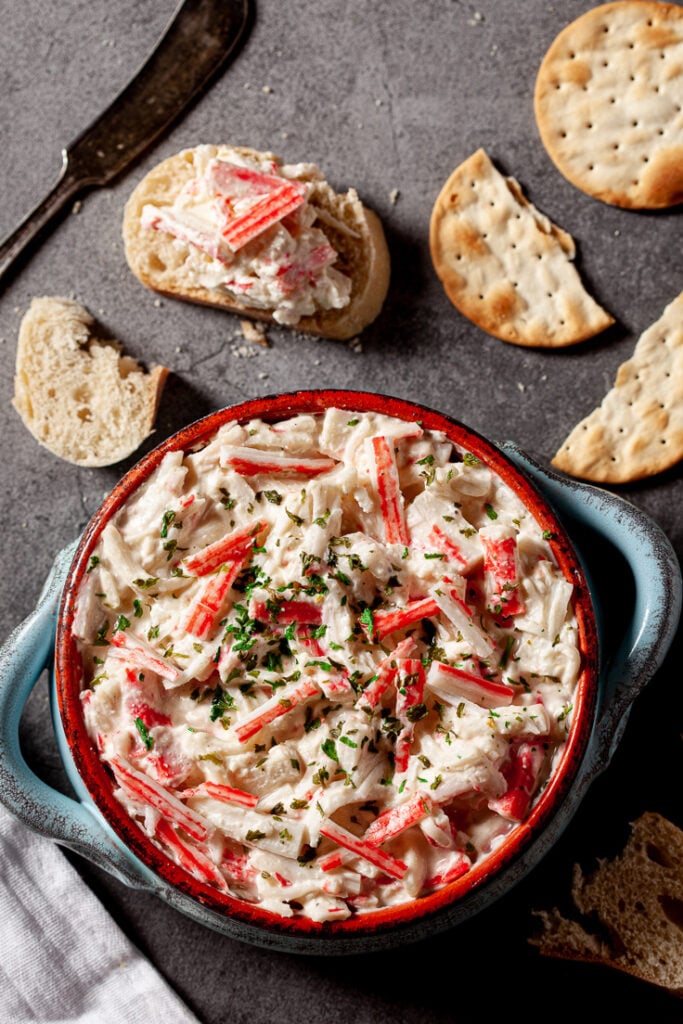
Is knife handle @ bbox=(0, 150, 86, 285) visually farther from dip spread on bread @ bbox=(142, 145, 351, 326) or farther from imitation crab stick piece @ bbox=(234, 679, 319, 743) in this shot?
imitation crab stick piece @ bbox=(234, 679, 319, 743)

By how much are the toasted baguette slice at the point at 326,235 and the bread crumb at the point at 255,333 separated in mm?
34

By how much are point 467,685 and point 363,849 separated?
1.16 feet

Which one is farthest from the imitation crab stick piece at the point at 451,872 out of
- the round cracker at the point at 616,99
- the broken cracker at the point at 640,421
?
the round cracker at the point at 616,99

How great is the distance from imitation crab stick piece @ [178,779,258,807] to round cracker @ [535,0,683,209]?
180 cm

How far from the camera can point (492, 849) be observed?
5.98ft

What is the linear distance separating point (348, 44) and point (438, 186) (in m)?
0.47

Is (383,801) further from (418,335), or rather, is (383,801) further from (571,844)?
(418,335)

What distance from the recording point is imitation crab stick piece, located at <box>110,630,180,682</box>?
1821 millimetres

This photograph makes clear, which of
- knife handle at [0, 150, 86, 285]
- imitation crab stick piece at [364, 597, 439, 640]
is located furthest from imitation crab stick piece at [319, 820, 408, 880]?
knife handle at [0, 150, 86, 285]

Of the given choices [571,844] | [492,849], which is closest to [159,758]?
[492,849]

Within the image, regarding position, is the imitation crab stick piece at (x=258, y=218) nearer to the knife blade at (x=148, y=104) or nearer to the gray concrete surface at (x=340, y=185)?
the gray concrete surface at (x=340, y=185)

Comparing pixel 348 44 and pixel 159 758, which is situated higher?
pixel 348 44

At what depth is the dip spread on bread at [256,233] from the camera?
2324 millimetres

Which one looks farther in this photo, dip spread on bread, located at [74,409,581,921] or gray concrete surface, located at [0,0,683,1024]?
gray concrete surface, located at [0,0,683,1024]
